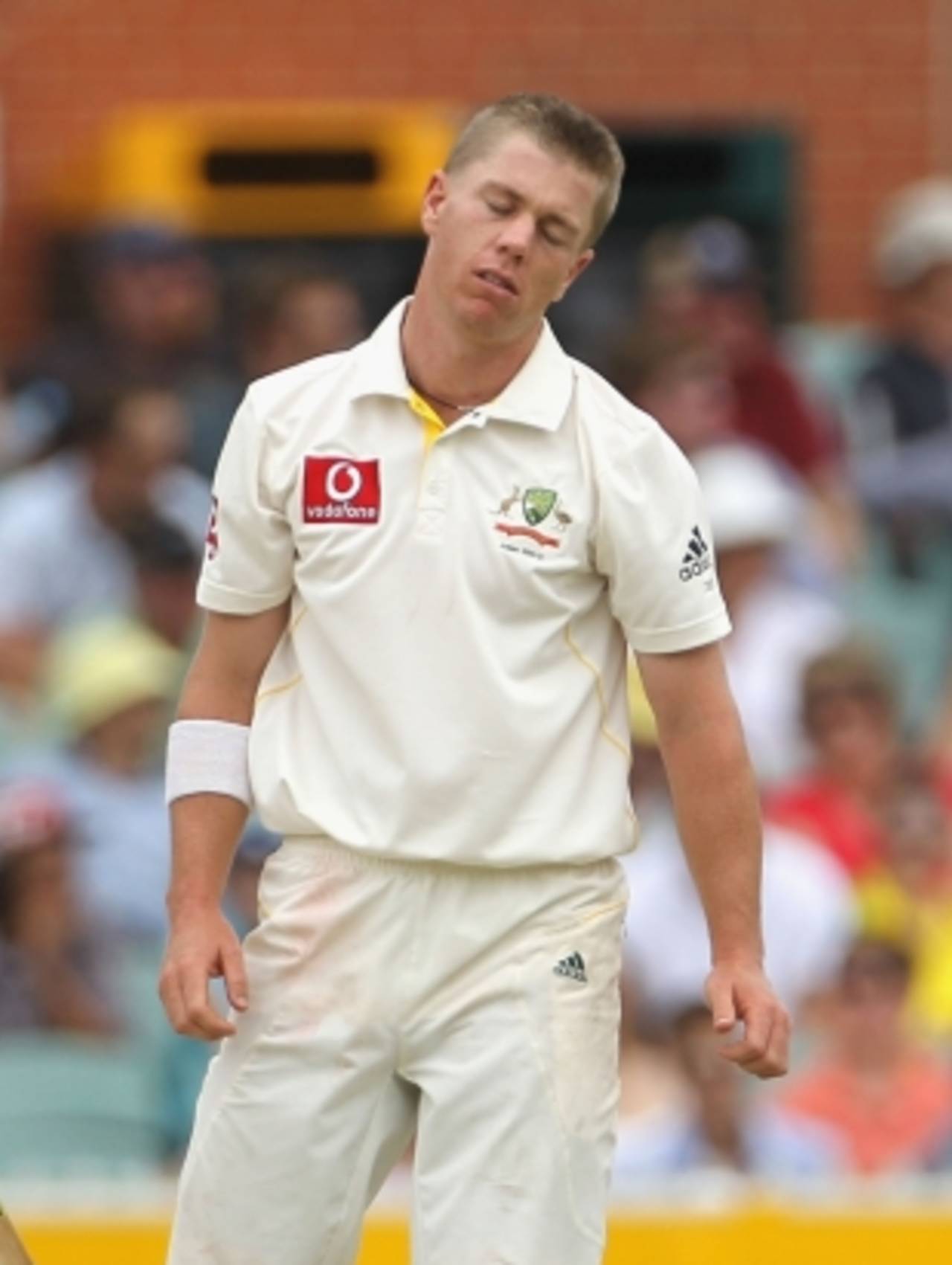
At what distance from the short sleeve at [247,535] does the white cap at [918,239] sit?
6161 millimetres

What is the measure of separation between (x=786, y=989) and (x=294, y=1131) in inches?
141

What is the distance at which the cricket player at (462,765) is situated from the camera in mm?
5062

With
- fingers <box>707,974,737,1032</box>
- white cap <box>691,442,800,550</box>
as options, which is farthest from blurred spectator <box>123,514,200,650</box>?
fingers <box>707,974,737,1032</box>

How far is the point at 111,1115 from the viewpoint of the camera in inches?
329

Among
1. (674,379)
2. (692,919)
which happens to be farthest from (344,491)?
(674,379)

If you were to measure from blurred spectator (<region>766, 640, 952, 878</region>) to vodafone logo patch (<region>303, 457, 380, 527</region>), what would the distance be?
13.5 feet

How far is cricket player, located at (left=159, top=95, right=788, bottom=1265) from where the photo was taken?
5.06 meters

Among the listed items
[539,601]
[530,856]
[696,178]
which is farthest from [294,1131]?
[696,178]

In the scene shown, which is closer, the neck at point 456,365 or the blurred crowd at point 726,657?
the neck at point 456,365

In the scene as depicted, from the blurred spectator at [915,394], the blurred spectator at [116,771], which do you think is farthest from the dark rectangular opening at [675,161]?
the blurred spectator at [116,771]

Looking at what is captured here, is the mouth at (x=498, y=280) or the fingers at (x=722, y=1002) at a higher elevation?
the mouth at (x=498, y=280)

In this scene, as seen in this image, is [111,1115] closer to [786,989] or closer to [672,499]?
[786,989]

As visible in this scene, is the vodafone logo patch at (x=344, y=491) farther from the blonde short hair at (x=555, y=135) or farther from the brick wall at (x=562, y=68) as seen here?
the brick wall at (x=562, y=68)

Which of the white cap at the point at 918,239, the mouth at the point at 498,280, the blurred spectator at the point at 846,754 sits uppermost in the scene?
the mouth at the point at 498,280
